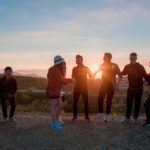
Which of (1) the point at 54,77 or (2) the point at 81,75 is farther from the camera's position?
(2) the point at 81,75

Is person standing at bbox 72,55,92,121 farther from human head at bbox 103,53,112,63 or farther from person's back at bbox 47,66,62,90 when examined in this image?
person's back at bbox 47,66,62,90

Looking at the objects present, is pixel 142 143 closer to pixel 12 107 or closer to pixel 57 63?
pixel 57 63

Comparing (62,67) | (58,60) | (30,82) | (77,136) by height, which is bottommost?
(77,136)

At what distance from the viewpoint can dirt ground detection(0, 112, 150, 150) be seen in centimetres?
1278

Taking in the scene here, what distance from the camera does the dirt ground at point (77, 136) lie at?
41.9 ft

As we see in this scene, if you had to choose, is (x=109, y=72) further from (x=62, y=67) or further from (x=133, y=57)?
(x=62, y=67)

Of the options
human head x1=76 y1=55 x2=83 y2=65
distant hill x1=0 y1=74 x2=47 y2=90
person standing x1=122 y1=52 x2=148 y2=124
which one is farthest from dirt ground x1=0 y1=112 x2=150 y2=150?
distant hill x1=0 y1=74 x2=47 y2=90

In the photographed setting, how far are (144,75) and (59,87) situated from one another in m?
2.96

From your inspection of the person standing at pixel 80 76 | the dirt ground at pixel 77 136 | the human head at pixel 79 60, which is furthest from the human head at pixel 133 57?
the dirt ground at pixel 77 136

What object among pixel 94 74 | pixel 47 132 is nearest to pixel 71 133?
→ pixel 47 132

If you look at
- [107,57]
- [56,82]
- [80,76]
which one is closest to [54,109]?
[56,82]

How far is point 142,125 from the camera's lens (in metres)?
15.7

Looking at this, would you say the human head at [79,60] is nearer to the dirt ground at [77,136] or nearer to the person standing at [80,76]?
the person standing at [80,76]

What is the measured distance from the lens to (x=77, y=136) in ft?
45.8
